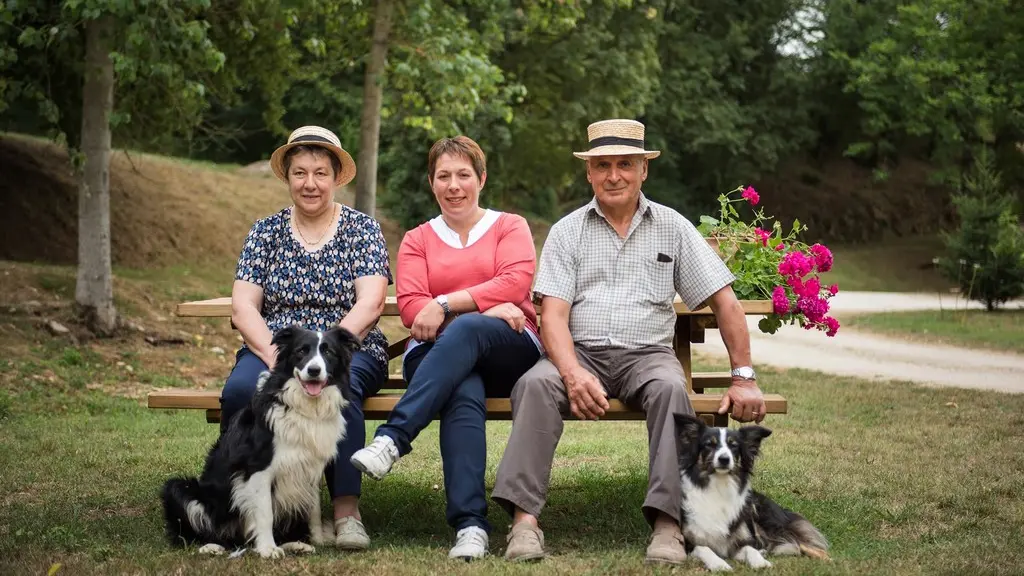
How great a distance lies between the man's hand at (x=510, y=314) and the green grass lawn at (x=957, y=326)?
10.6 m

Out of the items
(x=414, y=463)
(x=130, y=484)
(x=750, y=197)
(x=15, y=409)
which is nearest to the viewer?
(x=750, y=197)

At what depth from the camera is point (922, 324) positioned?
54.3ft

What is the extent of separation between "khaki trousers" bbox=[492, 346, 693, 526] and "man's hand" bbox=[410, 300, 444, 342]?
477 mm

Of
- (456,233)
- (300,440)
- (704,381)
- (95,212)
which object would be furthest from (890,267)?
(300,440)

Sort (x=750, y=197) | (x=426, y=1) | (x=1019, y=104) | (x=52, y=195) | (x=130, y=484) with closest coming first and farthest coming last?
(x=750, y=197), (x=130, y=484), (x=426, y=1), (x=52, y=195), (x=1019, y=104)

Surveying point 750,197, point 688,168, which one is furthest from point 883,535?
point 688,168

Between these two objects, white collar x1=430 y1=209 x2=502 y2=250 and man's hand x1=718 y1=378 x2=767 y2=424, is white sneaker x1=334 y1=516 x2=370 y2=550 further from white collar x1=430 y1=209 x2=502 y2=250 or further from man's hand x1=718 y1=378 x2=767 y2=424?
man's hand x1=718 y1=378 x2=767 y2=424

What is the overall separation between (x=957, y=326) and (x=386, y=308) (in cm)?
1266

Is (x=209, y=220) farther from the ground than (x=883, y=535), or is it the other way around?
(x=209, y=220)

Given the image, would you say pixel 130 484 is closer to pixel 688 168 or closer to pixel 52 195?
pixel 52 195

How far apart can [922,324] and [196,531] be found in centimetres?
1404

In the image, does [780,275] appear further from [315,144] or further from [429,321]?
[315,144]

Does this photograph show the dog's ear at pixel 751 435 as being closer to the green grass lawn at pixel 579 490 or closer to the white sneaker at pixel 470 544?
the green grass lawn at pixel 579 490

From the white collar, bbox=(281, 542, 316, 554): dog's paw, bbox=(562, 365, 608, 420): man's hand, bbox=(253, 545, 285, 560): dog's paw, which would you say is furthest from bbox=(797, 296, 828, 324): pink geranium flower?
bbox=(253, 545, 285, 560): dog's paw
